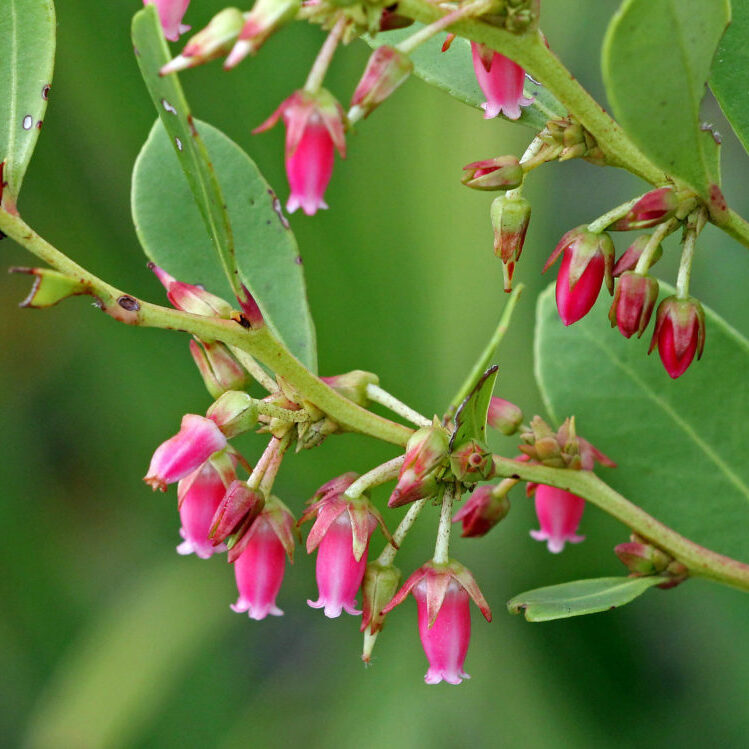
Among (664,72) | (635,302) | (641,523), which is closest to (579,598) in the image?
(641,523)

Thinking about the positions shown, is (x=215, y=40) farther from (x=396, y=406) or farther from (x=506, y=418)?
(x=506, y=418)

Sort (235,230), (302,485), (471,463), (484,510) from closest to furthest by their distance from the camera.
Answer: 1. (471,463)
2. (484,510)
3. (235,230)
4. (302,485)

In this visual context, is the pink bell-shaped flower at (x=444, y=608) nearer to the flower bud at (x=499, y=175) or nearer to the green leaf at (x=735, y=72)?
the flower bud at (x=499, y=175)

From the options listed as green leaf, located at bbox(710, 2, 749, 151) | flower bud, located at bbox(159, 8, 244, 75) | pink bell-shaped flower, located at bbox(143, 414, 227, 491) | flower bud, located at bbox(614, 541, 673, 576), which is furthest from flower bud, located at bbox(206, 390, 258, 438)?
green leaf, located at bbox(710, 2, 749, 151)

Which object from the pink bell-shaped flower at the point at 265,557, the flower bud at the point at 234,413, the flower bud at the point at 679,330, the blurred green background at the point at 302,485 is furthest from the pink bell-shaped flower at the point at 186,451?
the blurred green background at the point at 302,485

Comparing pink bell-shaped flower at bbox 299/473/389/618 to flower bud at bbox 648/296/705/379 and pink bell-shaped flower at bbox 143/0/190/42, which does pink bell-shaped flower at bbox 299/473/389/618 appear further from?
pink bell-shaped flower at bbox 143/0/190/42

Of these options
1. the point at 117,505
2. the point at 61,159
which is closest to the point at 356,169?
the point at 61,159
